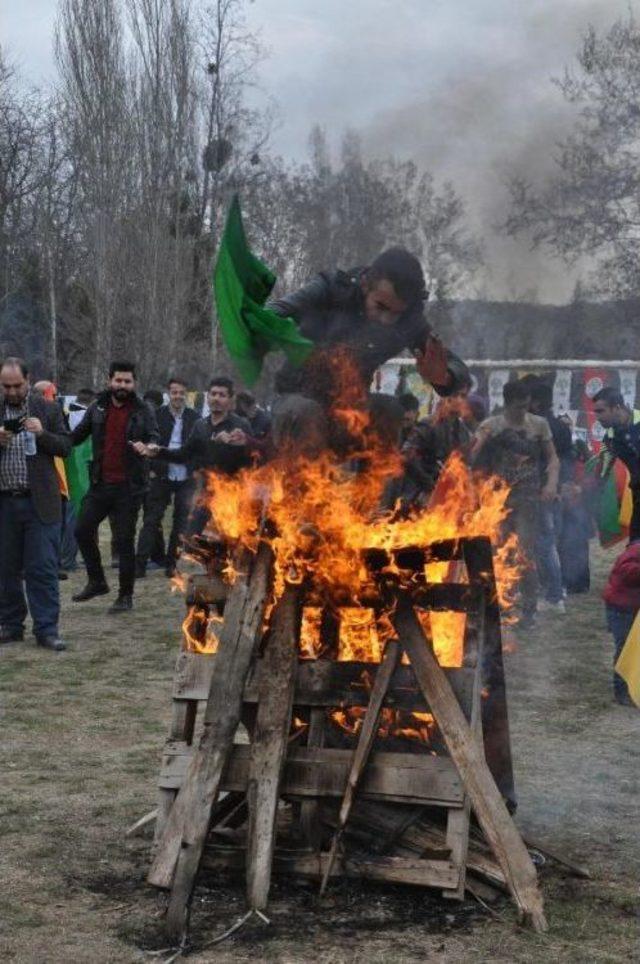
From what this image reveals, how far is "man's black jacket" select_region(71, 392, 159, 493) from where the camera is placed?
11.3 m

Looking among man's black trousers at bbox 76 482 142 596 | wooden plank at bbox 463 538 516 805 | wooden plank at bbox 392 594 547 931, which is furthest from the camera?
man's black trousers at bbox 76 482 142 596

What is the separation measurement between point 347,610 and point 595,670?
199 inches

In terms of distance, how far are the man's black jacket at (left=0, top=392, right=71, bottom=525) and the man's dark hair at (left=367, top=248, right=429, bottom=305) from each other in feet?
14.5

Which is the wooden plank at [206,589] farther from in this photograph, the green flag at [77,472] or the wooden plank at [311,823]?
the green flag at [77,472]

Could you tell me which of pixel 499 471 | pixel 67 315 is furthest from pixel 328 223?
pixel 67 315

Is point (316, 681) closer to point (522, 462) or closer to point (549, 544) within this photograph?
point (522, 462)

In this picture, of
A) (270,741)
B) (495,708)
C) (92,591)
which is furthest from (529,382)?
(270,741)

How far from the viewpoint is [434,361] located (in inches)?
225

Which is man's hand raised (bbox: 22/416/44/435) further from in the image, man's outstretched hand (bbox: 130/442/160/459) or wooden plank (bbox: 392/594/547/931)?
wooden plank (bbox: 392/594/547/931)

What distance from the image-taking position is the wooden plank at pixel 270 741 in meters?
4.52

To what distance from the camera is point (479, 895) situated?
15.4ft

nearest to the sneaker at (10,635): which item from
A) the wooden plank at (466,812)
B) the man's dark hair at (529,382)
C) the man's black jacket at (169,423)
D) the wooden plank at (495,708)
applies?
the man's black jacket at (169,423)

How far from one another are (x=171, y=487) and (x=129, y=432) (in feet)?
8.13

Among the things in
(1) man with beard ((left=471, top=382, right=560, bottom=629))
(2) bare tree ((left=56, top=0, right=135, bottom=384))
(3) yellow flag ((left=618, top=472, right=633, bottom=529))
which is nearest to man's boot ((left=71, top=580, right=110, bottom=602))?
(1) man with beard ((left=471, top=382, right=560, bottom=629))
